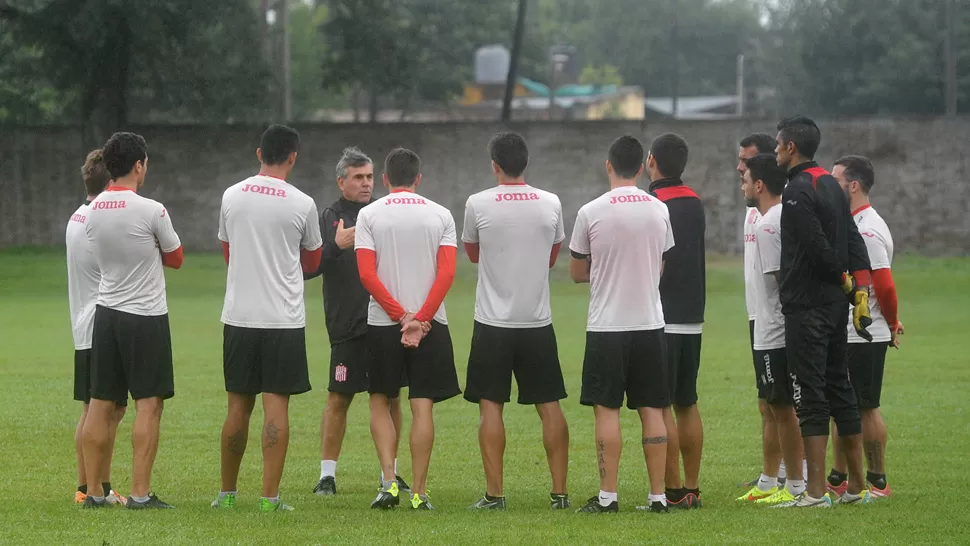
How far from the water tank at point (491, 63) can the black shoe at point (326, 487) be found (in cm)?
6040

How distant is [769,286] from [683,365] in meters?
0.76

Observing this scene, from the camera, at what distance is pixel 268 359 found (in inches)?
322

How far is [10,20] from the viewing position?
3133cm

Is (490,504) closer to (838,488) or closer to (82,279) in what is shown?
(838,488)

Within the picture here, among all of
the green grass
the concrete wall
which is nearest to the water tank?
the concrete wall

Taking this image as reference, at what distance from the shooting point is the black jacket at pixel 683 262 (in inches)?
335

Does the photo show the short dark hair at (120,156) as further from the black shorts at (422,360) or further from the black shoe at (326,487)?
the black shoe at (326,487)

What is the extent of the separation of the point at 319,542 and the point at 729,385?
9.27 metres

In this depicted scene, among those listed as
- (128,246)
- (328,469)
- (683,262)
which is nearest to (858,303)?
(683,262)

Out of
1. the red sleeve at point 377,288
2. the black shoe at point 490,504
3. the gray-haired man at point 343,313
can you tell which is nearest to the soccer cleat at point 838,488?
the black shoe at point 490,504

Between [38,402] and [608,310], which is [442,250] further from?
[38,402]

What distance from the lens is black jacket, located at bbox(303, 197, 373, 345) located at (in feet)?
31.0

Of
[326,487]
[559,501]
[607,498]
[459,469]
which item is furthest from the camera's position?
[459,469]

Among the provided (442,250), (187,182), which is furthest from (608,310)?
(187,182)
